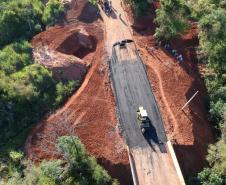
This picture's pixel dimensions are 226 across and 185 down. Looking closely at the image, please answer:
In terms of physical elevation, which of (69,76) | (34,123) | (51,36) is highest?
(51,36)

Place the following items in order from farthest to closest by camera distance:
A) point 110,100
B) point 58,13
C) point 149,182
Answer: point 58,13, point 110,100, point 149,182

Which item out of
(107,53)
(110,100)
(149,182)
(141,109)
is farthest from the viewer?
(107,53)

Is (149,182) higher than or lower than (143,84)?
lower

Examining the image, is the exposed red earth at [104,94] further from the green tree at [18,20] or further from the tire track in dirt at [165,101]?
the green tree at [18,20]

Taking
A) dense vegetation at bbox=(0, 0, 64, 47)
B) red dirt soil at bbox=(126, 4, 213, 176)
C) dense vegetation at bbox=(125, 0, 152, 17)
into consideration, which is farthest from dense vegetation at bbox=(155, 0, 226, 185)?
dense vegetation at bbox=(0, 0, 64, 47)

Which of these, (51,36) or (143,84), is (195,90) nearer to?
(143,84)

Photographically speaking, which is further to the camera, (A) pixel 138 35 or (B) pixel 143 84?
(A) pixel 138 35

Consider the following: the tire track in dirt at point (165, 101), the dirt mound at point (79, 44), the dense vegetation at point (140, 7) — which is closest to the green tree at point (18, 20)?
the dirt mound at point (79, 44)

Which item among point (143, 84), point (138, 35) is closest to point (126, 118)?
point (143, 84)
